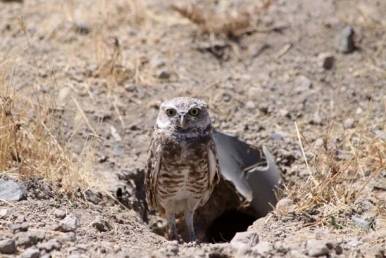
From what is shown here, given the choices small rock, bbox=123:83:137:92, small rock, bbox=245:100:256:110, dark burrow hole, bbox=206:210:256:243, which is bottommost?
dark burrow hole, bbox=206:210:256:243

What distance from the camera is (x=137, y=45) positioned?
311 inches

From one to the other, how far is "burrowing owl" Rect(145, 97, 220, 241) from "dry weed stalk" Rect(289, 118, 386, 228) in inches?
29.6

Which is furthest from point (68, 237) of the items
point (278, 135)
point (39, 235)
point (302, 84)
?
point (302, 84)

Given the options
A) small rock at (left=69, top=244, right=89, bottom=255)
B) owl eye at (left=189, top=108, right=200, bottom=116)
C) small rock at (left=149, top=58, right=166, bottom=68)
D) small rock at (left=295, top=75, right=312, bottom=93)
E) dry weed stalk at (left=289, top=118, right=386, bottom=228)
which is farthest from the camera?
small rock at (left=149, top=58, right=166, bottom=68)

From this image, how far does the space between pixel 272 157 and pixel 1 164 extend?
2.50 m

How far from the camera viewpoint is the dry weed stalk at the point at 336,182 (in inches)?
203

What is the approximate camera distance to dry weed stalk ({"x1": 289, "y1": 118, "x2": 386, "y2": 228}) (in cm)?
516

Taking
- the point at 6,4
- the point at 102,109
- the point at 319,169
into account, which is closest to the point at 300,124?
the point at 319,169

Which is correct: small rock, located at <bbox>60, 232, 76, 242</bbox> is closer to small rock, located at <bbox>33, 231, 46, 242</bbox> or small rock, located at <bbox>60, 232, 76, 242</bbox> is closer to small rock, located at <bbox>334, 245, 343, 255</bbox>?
small rock, located at <bbox>33, 231, 46, 242</bbox>

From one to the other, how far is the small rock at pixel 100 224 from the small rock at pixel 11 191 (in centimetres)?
52

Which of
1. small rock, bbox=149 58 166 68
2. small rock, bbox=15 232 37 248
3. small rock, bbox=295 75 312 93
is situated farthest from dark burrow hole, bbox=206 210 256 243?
small rock, bbox=15 232 37 248

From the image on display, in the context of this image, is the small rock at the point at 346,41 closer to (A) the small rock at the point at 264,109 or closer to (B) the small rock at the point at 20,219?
(A) the small rock at the point at 264,109

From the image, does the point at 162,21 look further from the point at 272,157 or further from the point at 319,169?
the point at 319,169

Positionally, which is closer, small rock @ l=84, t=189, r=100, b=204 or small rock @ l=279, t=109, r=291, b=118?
small rock @ l=84, t=189, r=100, b=204
